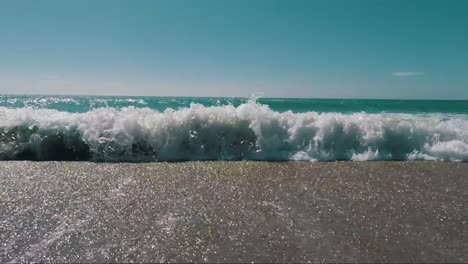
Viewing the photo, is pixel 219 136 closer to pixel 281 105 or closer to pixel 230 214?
pixel 230 214

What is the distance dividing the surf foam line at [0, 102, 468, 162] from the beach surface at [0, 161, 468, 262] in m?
1.34

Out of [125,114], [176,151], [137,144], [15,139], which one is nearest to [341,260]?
[176,151]

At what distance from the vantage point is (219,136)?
25.8ft

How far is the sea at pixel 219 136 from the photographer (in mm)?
7211

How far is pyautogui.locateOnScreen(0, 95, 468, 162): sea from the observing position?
7211 millimetres

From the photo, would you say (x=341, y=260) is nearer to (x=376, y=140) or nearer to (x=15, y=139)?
(x=376, y=140)

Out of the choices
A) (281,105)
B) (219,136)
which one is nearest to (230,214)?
(219,136)

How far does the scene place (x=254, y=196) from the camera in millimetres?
4410

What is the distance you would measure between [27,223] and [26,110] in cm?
572

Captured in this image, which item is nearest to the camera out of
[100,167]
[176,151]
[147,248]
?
[147,248]

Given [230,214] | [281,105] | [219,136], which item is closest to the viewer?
[230,214]

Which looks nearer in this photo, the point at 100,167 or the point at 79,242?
the point at 79,242

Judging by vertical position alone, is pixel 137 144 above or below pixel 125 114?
below

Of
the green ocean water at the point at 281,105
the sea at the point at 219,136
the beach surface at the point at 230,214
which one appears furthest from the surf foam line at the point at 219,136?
the green ocean water at the point at 281,105
